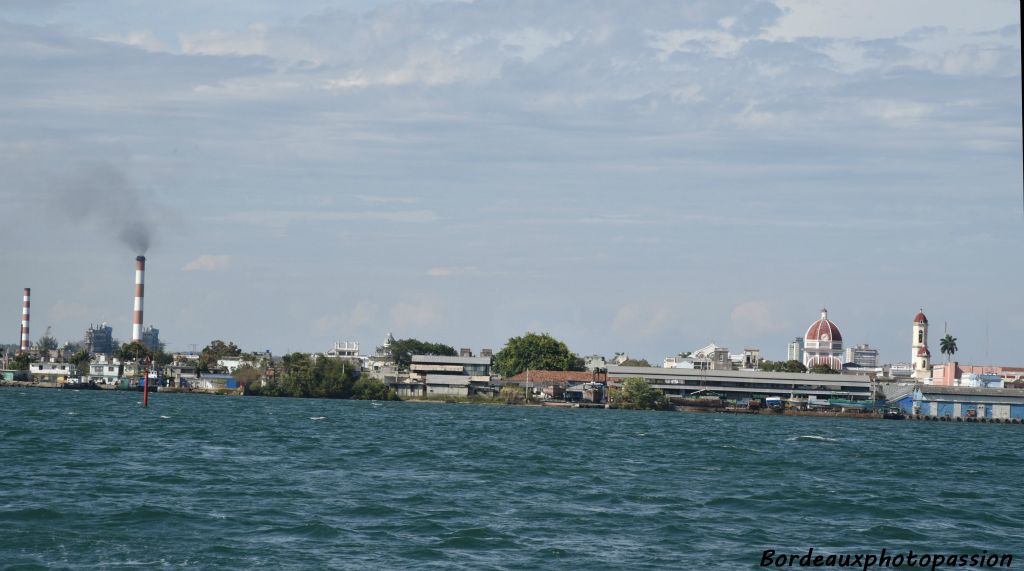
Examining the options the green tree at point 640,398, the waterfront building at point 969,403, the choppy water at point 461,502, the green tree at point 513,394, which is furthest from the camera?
the waterfront building at point 969,403

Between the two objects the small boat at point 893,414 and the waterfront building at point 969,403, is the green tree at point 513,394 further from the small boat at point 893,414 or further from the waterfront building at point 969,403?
the waterfront building at point 969,403

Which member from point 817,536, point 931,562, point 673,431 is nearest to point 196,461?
point 817,536

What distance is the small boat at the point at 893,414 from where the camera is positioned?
190288 mm

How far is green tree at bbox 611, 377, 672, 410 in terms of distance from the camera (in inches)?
7525

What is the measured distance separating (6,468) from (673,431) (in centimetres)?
6828

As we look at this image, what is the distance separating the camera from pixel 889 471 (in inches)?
2682

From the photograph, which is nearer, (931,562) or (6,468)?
(931,562)

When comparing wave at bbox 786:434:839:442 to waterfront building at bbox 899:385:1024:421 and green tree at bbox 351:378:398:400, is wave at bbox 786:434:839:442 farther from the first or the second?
green tree at bbox 351:378:398:400

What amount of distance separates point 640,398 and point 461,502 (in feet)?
485

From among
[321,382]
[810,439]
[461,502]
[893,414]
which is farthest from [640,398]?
[461,502]

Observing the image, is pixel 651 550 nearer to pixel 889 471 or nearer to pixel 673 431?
pixel 889 471

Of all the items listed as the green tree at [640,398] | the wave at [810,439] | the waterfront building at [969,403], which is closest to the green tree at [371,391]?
the green tree at [640,398]

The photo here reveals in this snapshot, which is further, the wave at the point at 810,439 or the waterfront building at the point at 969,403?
the waterfront building at the point at 969,403

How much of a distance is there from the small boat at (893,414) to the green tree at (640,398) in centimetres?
3350
